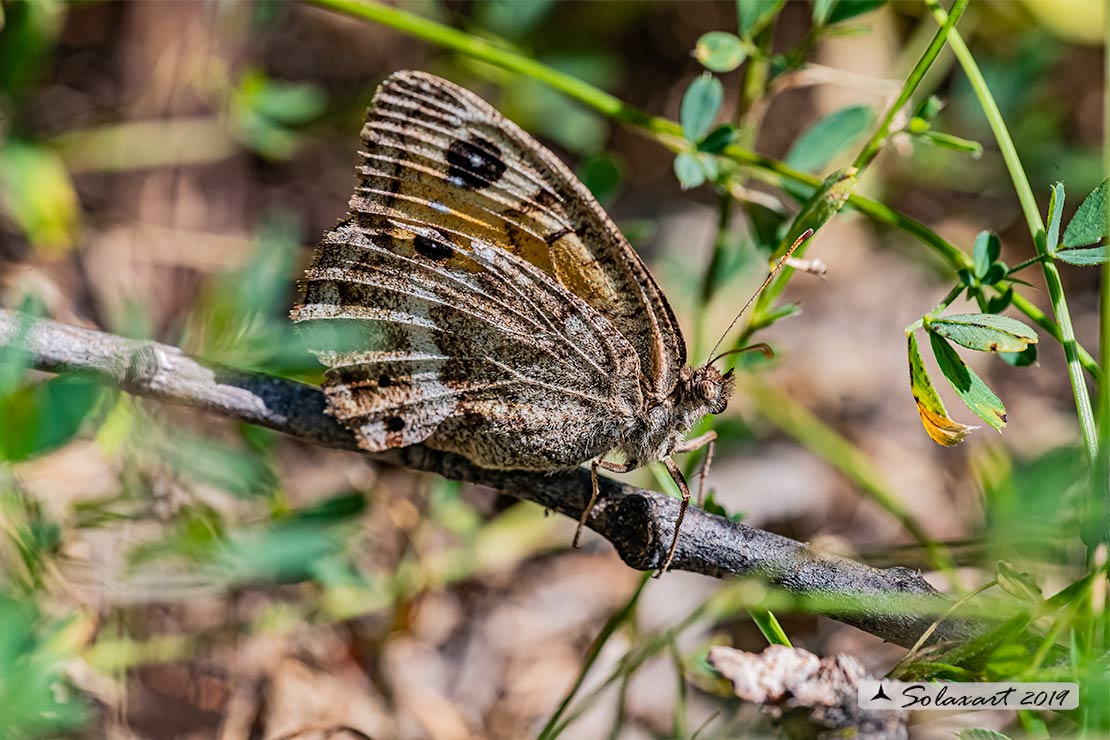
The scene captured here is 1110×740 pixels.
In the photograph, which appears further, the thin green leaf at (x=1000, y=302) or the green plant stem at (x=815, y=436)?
the green plant stem at (x=815, y=436)

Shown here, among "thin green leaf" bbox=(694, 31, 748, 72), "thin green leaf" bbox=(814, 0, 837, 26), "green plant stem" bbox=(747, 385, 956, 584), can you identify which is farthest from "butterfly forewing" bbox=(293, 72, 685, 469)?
"green plant stem" bbox=(747, 385, 956, 584)

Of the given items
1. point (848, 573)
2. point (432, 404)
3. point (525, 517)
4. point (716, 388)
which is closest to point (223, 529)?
point (432, 404)

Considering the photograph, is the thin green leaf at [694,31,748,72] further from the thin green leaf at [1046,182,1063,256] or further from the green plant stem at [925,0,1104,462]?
the thin green leaf at [1046,182,1063,256]

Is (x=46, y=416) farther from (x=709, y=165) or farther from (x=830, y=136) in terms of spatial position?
(x=830, y=136)

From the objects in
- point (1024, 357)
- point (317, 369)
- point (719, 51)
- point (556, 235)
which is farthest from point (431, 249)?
point (1024, 357)

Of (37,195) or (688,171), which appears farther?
(37,195)

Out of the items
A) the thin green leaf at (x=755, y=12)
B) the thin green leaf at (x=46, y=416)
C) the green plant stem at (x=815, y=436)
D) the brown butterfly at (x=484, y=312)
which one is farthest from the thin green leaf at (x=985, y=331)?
the thin green leaf at (x=46, y=416)

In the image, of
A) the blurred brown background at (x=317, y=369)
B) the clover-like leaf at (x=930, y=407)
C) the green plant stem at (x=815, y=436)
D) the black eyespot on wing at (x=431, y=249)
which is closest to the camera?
the clover-like leaf at (x=930, y=407)

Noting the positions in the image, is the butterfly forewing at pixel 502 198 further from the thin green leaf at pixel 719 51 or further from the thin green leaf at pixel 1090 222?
the thin green leaf at pixel 1090 222
